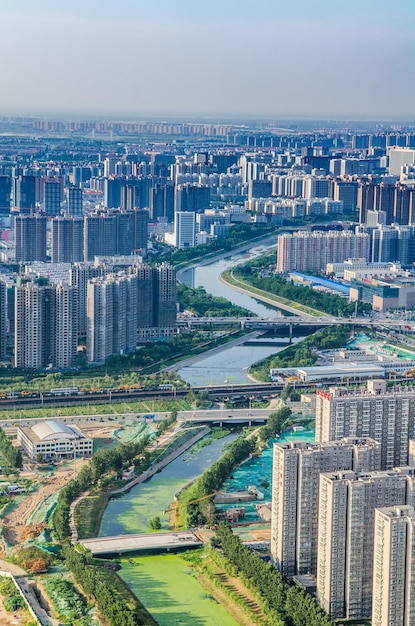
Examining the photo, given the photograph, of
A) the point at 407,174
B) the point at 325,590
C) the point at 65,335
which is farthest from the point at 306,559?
the point at 407,174

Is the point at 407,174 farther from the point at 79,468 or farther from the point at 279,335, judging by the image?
→ the point at 79,468

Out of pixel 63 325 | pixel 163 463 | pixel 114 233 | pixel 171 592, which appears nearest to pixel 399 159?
pixel 114 233

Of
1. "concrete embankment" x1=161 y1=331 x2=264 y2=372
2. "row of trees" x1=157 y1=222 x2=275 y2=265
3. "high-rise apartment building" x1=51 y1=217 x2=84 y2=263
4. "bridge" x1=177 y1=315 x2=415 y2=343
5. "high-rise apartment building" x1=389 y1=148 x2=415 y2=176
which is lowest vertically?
"concrete embankment" x1=161 y1=331 x2=264 y2=372

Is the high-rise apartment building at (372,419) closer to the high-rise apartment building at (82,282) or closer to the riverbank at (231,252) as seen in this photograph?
the high-rise apartment building at (82,282)

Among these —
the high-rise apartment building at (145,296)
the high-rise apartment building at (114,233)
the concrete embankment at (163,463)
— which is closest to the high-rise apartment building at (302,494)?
the concrete embankment at (163,463)

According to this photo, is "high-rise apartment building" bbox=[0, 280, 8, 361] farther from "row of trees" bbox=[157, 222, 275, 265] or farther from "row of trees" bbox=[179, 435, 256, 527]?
"row of trees" bbox=[157, 222, 275, 265]

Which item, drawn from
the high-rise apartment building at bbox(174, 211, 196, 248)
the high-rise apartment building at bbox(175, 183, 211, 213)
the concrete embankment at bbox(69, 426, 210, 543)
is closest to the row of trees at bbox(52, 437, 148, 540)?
the concrete embankment at bbox(69, 426, 210, 543)
